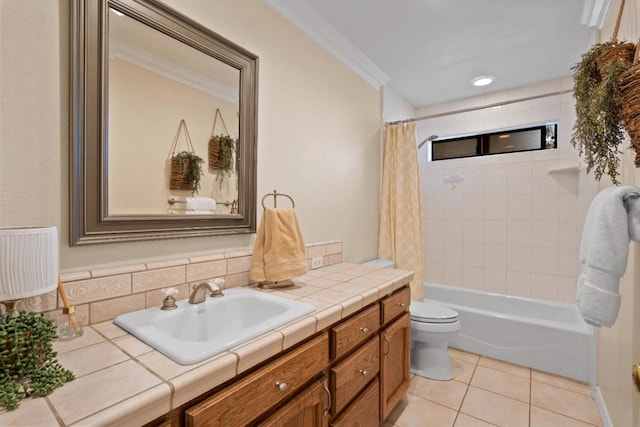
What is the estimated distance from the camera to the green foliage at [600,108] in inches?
35.8

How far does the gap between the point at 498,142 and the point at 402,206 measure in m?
1.38

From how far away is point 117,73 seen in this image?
1060 millimetres

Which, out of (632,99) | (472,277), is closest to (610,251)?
(632,99)

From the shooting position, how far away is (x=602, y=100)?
922 millimetres

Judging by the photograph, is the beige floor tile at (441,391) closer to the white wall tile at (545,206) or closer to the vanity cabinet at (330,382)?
the vanity cabinet at (330,382)

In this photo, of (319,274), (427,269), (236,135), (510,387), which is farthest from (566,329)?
(236,135)

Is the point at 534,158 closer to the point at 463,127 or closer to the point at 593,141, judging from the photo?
the point at 463,127

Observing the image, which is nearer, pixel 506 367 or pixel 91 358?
pixel 91 358

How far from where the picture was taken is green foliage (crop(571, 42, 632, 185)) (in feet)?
2.98

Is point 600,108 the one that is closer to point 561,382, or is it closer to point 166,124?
point 166,124

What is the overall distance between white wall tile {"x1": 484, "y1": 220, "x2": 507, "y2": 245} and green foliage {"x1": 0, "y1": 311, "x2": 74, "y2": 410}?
11.1 ft

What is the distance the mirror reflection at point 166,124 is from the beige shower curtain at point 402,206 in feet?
5.46

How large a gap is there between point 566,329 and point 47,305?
2.91 metres

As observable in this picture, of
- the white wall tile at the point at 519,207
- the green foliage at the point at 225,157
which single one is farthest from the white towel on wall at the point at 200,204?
the white wall tile at the point at 519,207
